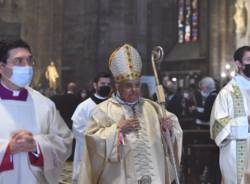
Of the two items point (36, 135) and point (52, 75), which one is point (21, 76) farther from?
point (52, 75)

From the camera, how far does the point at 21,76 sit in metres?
4.10

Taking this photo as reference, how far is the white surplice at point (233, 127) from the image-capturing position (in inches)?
241

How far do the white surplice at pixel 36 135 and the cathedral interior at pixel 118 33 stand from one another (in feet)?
48.2

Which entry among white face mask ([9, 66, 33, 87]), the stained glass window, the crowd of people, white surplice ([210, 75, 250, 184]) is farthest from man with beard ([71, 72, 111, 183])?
the stained glass window

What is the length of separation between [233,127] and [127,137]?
70.4 inches

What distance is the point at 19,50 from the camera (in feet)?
13.9

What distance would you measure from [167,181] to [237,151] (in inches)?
62.2

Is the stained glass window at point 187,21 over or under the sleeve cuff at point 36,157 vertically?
over

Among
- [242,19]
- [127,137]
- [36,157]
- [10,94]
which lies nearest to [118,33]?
[242,19]

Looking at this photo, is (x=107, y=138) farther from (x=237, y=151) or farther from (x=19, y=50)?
(x=237, y=151)

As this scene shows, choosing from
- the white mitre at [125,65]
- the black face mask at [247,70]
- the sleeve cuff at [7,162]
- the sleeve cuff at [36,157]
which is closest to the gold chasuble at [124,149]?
the white mitre at [125,65]

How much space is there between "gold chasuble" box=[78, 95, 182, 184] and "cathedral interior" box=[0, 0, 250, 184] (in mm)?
14298

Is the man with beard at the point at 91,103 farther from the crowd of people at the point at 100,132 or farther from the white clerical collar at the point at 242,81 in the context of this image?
the crowd of people at the point at 100,132

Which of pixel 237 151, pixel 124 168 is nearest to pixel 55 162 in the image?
pixel 124 168
